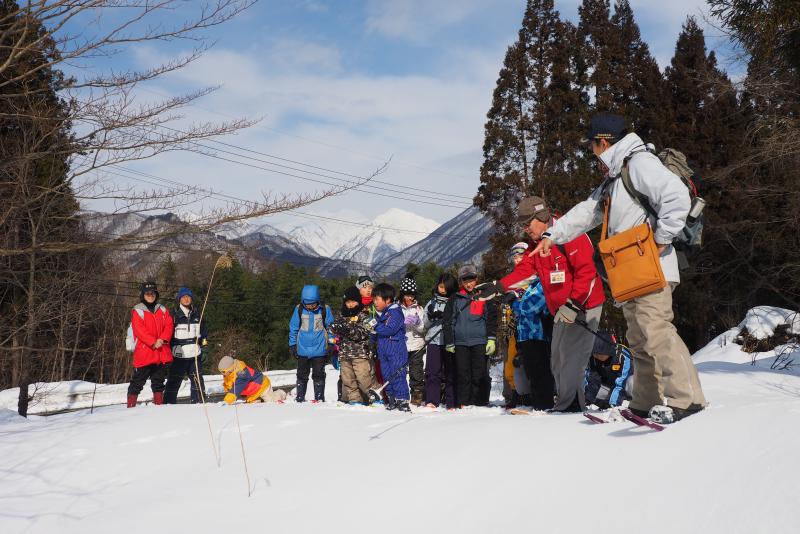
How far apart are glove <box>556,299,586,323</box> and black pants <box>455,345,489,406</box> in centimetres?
267

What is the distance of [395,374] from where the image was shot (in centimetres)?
A: 775

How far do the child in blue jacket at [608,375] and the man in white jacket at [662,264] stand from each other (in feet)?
9.41

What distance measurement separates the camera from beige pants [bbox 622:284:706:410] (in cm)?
369

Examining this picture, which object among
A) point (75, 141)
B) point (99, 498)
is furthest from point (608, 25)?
point (99, 498)

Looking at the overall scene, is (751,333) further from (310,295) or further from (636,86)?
(636,86)

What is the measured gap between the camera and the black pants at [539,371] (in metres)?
6.20

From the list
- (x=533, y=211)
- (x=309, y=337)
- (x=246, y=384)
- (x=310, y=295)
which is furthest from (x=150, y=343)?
(x=533, y=211)

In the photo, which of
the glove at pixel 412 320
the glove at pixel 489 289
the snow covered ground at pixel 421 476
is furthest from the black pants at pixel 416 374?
the snow covered ground at pixel 421 476

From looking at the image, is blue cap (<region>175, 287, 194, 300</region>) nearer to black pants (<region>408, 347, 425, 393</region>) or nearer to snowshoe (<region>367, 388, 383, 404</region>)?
snowshoe (<region>367, 388, 383, 404</region>)

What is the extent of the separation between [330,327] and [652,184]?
18.0 feet

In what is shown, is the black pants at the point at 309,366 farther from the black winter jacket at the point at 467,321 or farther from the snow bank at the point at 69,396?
the snow bank at the point at 69,396

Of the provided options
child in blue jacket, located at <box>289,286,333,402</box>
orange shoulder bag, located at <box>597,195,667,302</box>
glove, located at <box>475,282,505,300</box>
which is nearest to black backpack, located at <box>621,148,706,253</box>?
orange shoulder bag, located at <box>597,195,667,302</box>

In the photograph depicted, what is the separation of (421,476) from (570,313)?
2.23 m

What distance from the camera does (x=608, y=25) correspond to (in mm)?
30188
